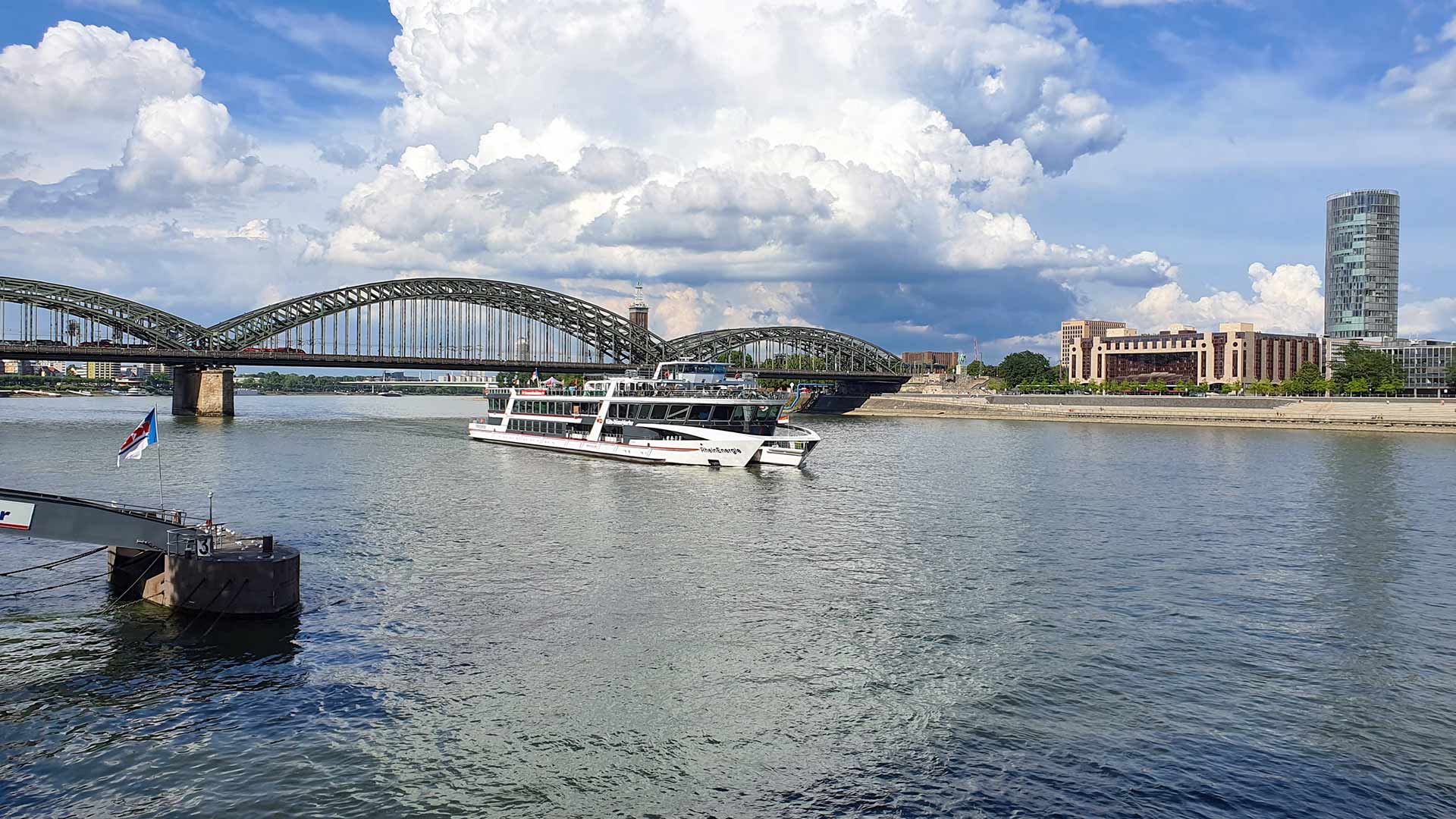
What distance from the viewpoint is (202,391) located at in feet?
449

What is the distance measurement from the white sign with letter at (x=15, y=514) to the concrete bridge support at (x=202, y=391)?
125m

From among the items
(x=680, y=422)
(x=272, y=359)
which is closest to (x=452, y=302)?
(x=272, y=359)

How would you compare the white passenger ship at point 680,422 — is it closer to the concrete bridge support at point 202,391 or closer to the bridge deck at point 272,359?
the bridge deck at point 272,359

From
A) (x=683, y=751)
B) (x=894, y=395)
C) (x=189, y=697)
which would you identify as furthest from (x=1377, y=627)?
(x=894, y=395)

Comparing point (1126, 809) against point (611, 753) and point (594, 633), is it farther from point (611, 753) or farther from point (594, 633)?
point (594, 633)

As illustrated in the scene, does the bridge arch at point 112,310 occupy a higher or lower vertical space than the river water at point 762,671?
higher

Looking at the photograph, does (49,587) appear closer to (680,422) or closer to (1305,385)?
(680,422)

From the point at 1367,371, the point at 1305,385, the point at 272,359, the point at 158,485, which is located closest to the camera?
the point at 158,485

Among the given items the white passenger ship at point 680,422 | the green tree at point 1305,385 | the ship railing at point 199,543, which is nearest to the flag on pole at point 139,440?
the ship railing at point 199,543

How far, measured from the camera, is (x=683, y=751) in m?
17.4

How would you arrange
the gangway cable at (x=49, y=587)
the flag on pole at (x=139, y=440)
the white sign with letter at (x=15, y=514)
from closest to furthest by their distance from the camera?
1. the white sign with letter at (x=15, y=514)
2. the flag on pole at (x=139, y=440)
3. the gangway cable at (x=49, y=587)

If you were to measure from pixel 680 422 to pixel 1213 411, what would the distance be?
105165 millimetres

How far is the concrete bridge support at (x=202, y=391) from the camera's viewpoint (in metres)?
136

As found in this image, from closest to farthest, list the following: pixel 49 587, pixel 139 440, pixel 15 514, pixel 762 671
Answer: pixel 762 671, pixel 15 514, pixel 139 440, pixel 49 587
